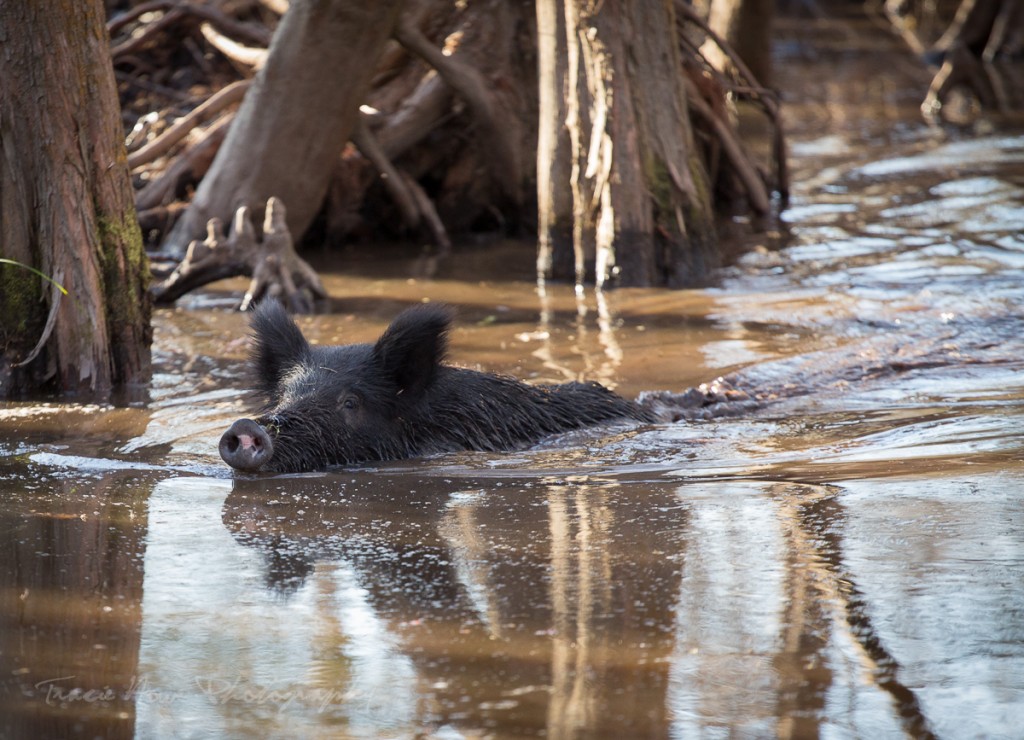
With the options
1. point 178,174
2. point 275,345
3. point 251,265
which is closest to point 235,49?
point 178,174

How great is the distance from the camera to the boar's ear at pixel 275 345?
277 inches

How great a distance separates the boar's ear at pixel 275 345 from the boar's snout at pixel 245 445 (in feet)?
3.56

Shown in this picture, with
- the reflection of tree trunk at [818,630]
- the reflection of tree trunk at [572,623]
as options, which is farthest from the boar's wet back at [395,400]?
the reflection of tree trunk at [818,630]

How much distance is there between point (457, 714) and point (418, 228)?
10.5 m

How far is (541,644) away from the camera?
3.90 m

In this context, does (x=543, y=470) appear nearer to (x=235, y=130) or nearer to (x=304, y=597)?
(x=304, y=597)

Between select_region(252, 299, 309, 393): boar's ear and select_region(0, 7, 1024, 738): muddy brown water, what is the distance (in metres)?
0.43

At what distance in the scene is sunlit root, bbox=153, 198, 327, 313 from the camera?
10531mm

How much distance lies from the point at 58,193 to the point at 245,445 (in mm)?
2780

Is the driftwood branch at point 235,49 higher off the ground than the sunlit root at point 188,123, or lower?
higher

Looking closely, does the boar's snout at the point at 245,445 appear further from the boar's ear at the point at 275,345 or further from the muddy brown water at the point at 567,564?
the boar's ear at the point at 275,345

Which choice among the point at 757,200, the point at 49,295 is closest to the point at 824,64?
the point at 757,200

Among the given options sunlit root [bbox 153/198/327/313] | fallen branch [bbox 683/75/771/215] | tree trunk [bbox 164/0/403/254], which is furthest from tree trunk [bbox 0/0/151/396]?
fallen branch [bbox 683/75/771/215]

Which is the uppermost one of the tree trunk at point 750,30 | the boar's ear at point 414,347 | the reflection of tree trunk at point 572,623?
the tree trunk at point 750,30
